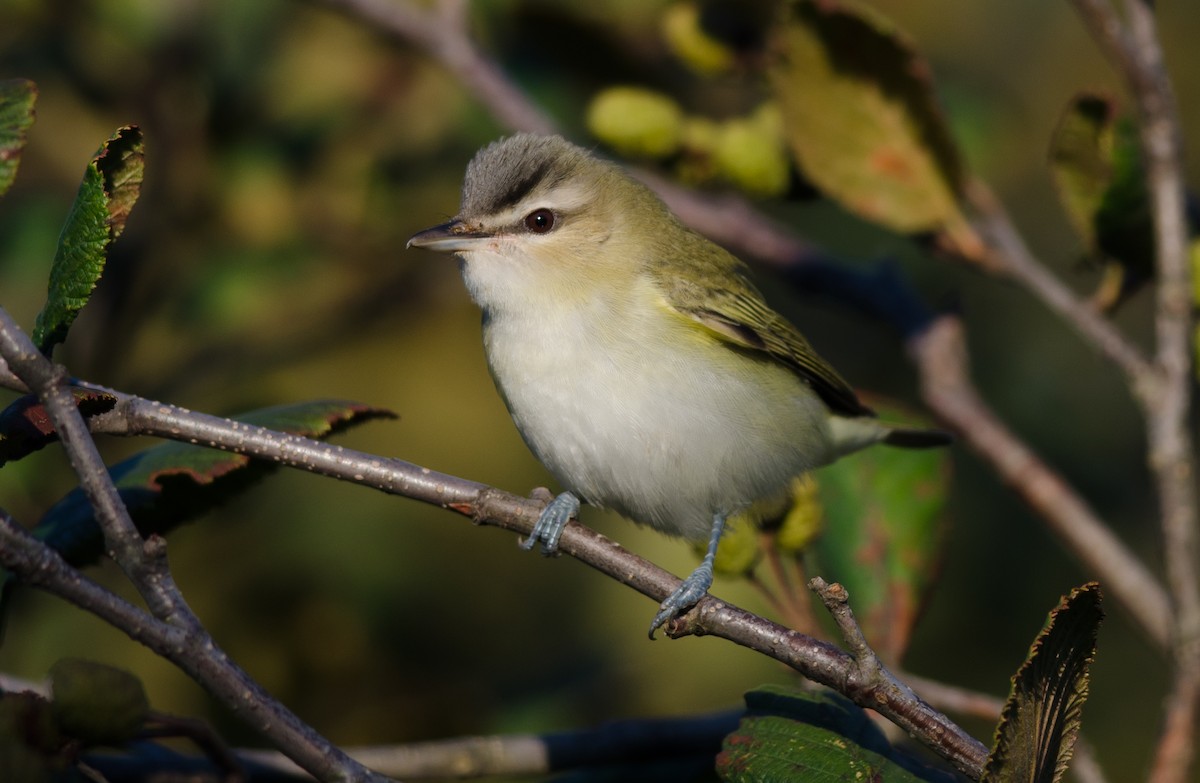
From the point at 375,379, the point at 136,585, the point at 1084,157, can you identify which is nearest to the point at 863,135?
the point at 1084,157

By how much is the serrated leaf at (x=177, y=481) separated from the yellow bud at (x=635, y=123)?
111 cm

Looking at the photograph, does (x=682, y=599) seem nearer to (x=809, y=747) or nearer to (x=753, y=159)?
(x=809, y=747)

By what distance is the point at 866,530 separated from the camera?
2740 millimetres

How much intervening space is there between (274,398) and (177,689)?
942mm

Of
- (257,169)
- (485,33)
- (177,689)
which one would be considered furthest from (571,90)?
(177,689)

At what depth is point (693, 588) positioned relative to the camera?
1.97 meters

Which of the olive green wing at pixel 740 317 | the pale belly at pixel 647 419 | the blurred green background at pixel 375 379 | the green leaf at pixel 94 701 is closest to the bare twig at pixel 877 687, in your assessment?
the green leaf at pixel 94 701

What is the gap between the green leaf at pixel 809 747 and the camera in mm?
1634

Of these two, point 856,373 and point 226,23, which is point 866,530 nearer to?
point 856,373

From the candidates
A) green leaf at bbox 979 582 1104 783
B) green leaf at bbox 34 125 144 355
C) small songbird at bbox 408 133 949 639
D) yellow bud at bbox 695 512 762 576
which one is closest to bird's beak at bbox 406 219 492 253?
small songbird at bbox 408 133 949 639

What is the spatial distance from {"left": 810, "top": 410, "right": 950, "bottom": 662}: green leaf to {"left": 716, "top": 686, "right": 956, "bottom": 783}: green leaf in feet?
2.59

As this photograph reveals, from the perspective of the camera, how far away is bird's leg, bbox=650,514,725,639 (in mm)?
1898

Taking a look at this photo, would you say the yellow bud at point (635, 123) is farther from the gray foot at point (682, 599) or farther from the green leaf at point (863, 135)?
the gray foot at point (682, 599)

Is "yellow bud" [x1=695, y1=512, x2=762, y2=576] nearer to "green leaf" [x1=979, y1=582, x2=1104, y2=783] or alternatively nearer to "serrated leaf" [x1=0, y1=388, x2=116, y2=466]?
"green leaf" [x1=979, y1=582, x2=1104, y2=783]
